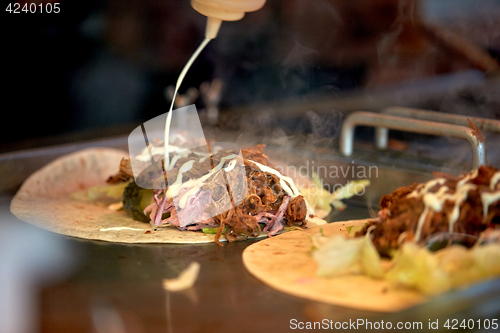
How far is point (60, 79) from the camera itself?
4.25m

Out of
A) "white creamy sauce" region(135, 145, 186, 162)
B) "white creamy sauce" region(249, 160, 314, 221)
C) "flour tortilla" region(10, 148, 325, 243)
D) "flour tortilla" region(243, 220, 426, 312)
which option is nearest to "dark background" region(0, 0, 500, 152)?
"flour tortilla" region(10, 148, 325, 243)

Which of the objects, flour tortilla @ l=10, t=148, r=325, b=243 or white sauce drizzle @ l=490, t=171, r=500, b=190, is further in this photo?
flour tortilla @ l=10, t=148, r=325, b=243

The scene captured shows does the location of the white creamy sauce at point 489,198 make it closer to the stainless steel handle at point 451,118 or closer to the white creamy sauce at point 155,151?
the stainless steel handle at point 451,118

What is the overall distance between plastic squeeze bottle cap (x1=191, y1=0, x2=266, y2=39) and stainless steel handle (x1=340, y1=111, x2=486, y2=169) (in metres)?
0.83

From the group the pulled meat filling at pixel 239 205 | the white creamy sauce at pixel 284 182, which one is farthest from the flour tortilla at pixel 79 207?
the white creamy sauce at pixel 284 182

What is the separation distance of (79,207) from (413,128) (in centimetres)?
147

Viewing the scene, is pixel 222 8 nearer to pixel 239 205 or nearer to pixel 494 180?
pixel 239 205

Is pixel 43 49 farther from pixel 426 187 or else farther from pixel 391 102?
pixel 426 187

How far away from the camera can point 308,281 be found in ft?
3.84

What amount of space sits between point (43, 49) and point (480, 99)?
3.68m

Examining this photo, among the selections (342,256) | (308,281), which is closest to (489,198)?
(342,256)

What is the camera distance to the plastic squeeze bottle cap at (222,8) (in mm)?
1460

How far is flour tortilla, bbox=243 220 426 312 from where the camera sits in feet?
3.38

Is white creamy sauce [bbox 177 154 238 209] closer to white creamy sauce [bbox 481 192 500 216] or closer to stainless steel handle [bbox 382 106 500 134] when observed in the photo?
white creamy sauce [bbox 481 192 500 216]
